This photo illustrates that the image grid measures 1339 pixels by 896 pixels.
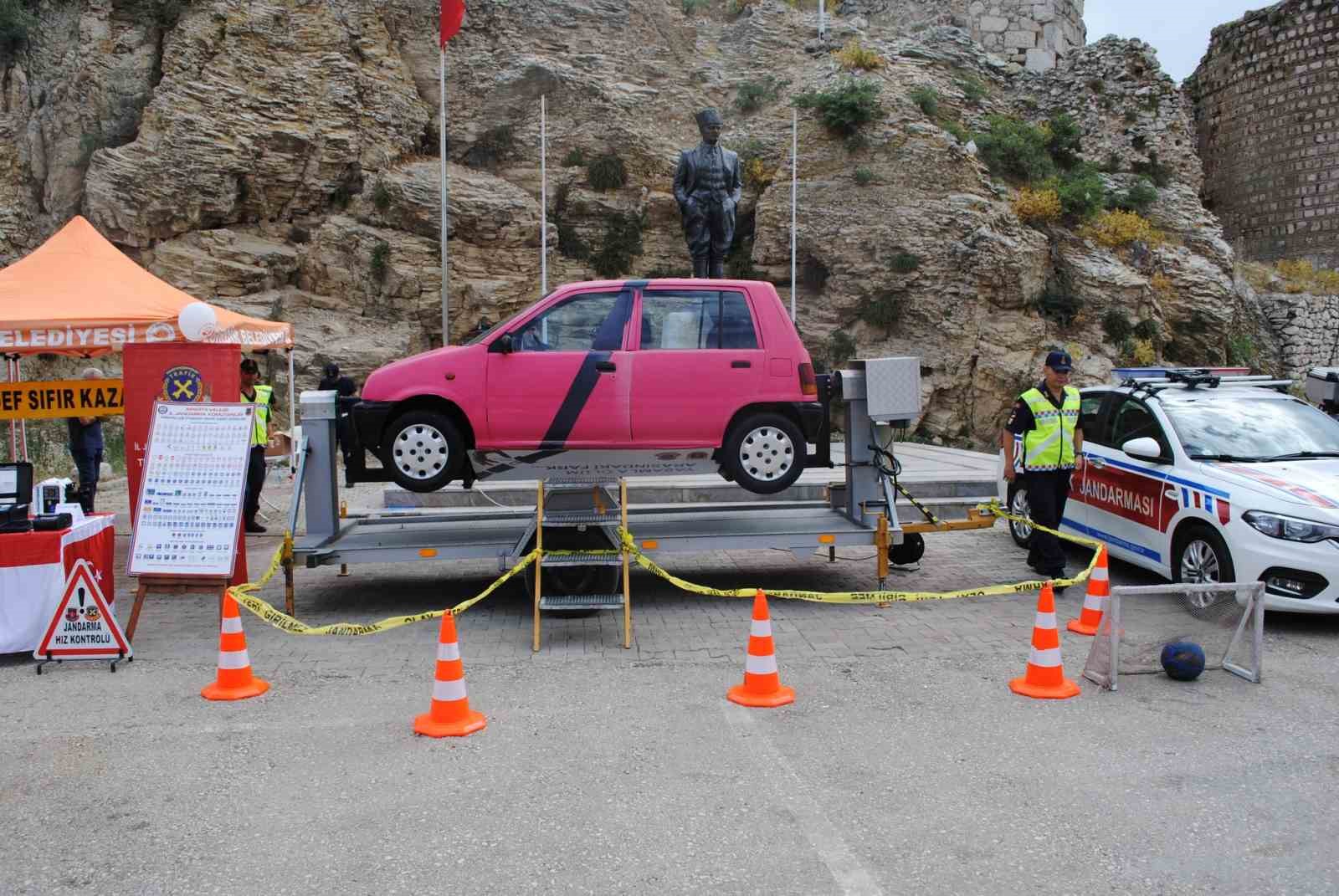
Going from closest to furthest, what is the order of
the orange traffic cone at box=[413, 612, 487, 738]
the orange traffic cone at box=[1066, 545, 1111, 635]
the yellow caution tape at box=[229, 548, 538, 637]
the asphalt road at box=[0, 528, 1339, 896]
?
the asphalt road at box=[0, 528, 1339, 896]
the orange traffic cone at box=[413, 612, 487, 738]
the yellow caution tape at box=[229, 548, 538, 637]
the orange traffic cone at box=[1066, 545, 1111, 635]

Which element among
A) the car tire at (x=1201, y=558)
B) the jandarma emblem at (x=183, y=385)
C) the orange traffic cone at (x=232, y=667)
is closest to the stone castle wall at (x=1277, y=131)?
the car tire at (x=1201, y=558)

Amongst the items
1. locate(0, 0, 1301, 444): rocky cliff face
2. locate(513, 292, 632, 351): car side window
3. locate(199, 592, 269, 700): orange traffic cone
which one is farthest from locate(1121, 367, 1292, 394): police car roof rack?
locate(0, 0, 1301, 444): rocky cliff face

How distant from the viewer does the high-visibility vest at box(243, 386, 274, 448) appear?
9.91 metres

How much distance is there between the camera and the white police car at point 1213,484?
630 cm

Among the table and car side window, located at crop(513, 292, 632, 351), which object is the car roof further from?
the table

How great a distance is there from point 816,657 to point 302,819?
10.8ft

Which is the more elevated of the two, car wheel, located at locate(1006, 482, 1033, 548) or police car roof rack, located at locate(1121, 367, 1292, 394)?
police car roof rack, located at locate(1121, 367, 1292, 394)

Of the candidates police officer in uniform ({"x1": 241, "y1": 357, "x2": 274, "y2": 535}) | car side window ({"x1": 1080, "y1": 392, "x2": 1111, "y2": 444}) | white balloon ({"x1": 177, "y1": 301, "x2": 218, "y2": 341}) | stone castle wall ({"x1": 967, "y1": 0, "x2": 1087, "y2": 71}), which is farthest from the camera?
stone castle wall ({"x1": 967, "y1": 0, "x2": 1087, "y2": 71})

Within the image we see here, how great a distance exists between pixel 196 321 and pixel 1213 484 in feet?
28.5

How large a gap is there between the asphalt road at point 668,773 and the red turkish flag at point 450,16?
1370 centimetres

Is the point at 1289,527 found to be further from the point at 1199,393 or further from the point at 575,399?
the point at 575,399

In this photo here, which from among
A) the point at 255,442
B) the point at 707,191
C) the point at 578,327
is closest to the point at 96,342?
the point at 255,442

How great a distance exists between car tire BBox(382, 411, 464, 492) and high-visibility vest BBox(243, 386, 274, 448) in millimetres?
3424

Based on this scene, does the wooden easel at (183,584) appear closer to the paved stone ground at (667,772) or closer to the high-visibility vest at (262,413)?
the paved stone ground at (667,772)
